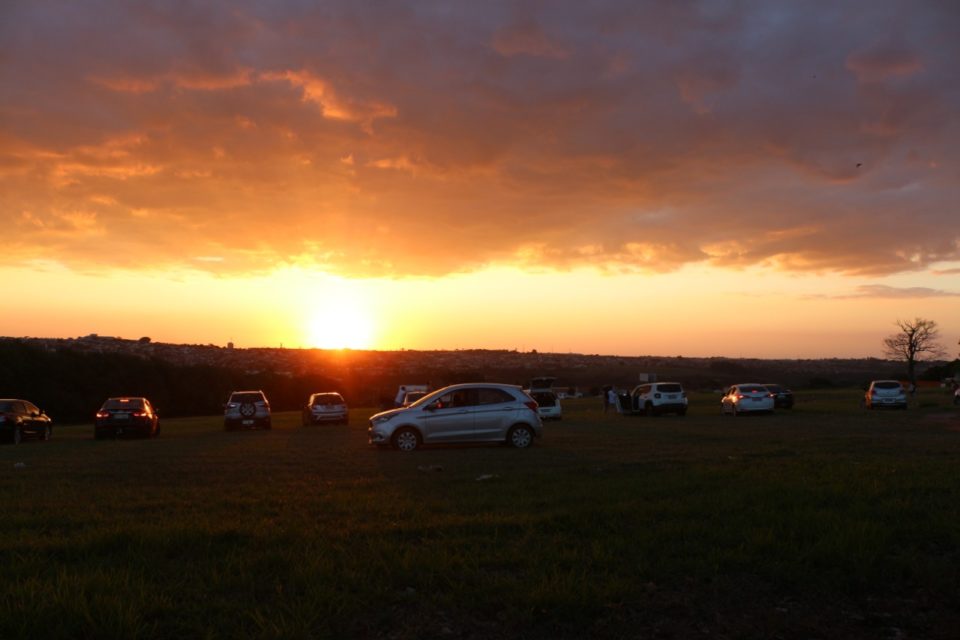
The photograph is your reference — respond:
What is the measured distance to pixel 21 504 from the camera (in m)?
10.9

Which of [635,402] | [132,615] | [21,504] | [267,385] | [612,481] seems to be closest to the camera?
[132,615]

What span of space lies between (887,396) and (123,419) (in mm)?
37319

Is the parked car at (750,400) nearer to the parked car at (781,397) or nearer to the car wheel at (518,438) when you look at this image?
the parked car at (781,397)

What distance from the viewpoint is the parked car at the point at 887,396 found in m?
44.7

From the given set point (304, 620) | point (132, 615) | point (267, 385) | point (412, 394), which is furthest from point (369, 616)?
point (267, 385)

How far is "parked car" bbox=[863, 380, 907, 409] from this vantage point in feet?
147

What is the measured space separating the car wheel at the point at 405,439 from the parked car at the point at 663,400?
24.4 meters

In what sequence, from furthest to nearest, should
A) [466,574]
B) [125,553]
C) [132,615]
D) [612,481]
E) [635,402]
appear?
[635,402] → [612,481] → [125,553] → [466,574] → [132,615]

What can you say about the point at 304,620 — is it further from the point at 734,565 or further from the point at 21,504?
the point at 21,504

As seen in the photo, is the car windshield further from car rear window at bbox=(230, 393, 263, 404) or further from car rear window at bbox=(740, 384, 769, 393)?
car rear window at bbox=(740, 384, 769, 393)

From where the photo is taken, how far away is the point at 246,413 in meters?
36.1

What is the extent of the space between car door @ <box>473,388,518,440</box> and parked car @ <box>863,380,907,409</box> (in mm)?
31002

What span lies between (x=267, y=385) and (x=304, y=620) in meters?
69.9

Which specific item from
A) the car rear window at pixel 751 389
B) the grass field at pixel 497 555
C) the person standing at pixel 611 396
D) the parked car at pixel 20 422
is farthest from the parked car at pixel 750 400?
the parked car at pixel 20 422
